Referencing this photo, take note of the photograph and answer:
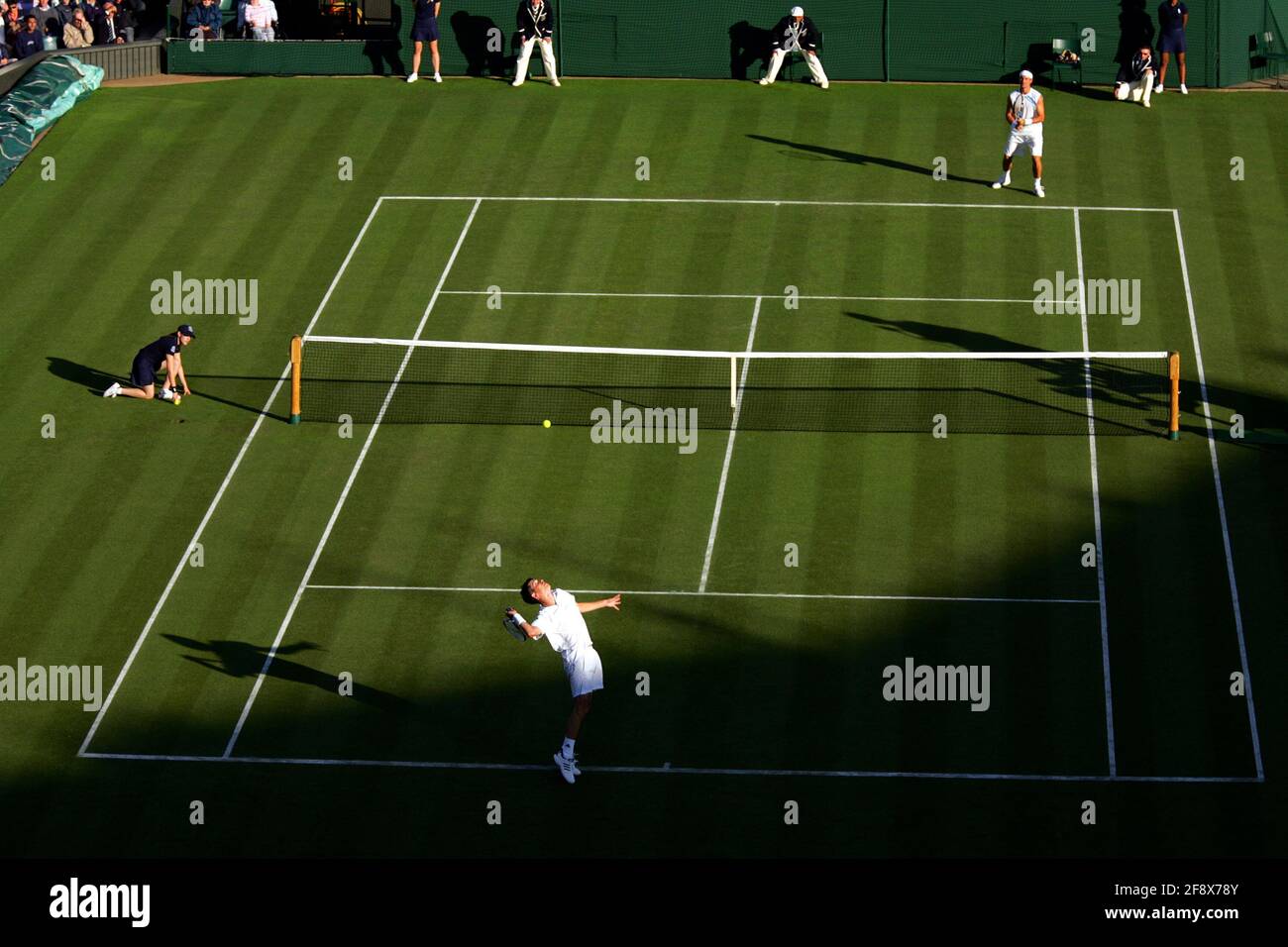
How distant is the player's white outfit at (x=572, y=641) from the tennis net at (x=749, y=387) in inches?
391

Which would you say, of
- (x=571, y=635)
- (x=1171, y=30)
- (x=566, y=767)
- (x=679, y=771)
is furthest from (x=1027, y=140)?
(x=571, y=635)

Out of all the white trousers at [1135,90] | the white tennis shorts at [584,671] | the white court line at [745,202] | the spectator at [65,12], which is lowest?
the white tennis shorts at [584,671]

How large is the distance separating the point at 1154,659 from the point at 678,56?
25.5 meters

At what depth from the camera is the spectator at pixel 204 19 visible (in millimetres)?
55125

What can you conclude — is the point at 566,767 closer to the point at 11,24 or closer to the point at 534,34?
the point at 534,34

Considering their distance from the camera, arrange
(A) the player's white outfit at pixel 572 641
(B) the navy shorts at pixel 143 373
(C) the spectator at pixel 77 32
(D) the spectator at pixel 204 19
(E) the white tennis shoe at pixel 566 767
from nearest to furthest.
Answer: (A) the player's white outfit at pixel 572 641 < (E) the white tennis shoe at pixel 566 767 < (B) the navy shorts at pixel 143 373 < (C) the spectator at pixel 77 32 < (D) the spectator at pixel 204 19

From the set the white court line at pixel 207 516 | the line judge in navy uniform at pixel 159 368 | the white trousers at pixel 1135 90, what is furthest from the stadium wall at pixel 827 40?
the line judge in navy uniform at pixel 159 368

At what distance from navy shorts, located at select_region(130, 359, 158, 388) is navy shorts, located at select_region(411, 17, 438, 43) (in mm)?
15649

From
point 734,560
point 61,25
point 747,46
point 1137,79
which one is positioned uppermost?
point 61,25

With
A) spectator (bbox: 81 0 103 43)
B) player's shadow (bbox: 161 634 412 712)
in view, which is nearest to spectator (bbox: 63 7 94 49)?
spectator (bbox: 81 0 103 43)

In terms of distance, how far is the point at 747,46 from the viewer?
176ft

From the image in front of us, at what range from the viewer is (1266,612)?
111 ft

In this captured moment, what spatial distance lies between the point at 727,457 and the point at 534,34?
18009 millimetres

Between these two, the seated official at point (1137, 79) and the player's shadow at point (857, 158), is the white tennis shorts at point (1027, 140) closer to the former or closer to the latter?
the player's shadow at point (857, 158)
